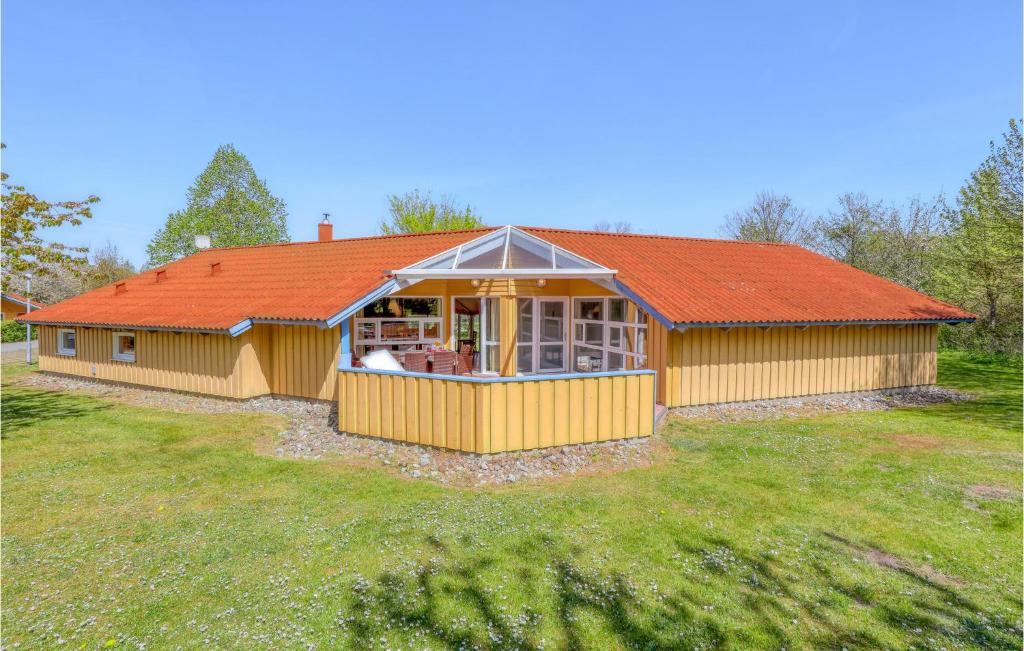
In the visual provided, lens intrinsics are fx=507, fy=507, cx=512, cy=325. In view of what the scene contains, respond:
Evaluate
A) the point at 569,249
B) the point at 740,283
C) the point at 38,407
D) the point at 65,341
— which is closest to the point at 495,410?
the point at 569,249

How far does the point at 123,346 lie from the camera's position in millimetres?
15305

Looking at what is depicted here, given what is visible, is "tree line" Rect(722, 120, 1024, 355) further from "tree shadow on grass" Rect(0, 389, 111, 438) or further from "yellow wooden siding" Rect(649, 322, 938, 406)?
"tree shadow on grass" Rect(0, 389, 111, 438)

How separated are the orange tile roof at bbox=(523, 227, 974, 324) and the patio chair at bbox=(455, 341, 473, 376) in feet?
12.8

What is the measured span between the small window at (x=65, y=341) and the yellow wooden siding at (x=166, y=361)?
0.18m

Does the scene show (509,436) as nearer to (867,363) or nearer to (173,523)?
(173,523)

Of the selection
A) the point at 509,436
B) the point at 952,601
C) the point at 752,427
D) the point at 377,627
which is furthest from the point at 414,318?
the point at 952,601

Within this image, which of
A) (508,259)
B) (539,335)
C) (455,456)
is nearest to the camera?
(455,456)


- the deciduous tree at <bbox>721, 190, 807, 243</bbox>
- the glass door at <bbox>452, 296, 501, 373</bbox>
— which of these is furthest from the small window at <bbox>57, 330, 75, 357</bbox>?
the deciduous tree at <bbox>721, 190, 807, 243</bbox>

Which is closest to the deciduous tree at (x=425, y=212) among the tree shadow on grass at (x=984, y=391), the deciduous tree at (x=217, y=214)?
the deciduous tree at (x=217, y=214)

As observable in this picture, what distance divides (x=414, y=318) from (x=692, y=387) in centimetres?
723

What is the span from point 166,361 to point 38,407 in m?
2.82

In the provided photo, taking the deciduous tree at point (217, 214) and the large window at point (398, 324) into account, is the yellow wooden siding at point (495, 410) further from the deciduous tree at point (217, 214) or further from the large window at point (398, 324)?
the deciduous tree at point (217, 214)

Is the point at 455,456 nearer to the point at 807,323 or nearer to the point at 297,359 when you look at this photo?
the point at 297,359

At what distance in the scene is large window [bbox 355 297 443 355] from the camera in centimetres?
1302
